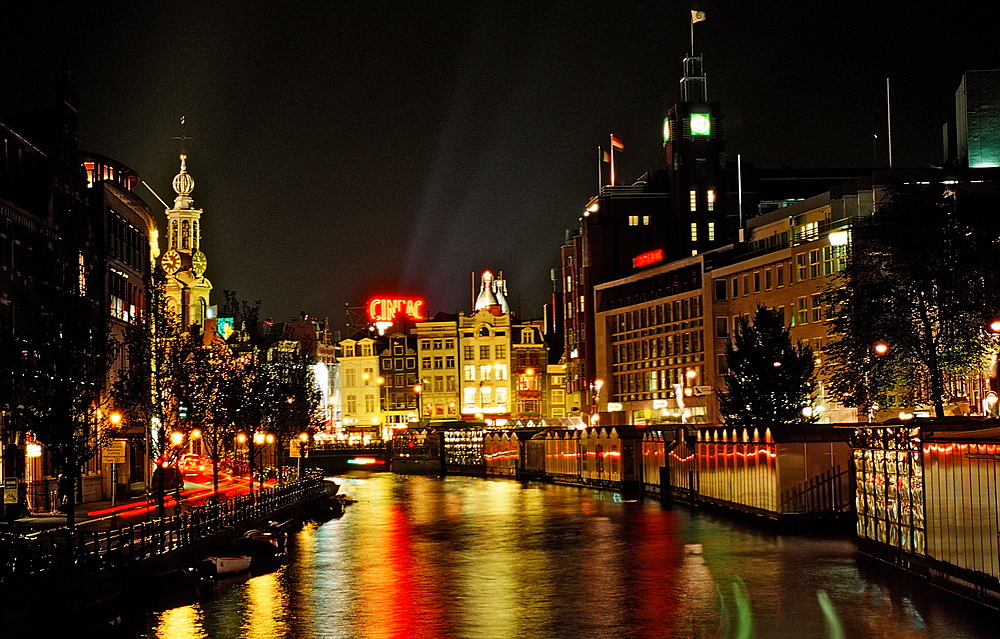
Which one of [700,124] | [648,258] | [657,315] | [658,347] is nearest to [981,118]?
[657,315]

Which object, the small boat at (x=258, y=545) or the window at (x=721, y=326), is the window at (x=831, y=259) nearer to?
the window at (x=721, y=326)

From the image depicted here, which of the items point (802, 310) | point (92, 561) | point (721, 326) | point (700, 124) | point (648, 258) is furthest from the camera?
point (700, 124)

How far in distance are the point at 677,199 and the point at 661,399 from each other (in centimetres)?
2796

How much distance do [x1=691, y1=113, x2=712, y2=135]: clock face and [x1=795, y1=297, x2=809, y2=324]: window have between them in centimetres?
4608

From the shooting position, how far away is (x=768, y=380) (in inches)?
3696

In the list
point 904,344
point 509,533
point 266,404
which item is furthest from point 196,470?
point 904,344

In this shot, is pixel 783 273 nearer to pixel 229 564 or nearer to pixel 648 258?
pixel 648 258

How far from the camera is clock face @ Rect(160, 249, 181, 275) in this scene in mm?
145250

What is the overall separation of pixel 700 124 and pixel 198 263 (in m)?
60.3

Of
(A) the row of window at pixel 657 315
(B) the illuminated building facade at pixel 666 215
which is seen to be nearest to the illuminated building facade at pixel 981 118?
(A) the row of window at pixel 657 315

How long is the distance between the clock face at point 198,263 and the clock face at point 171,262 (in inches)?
89.9

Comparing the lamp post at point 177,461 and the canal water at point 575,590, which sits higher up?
the lamp post at point 177,461

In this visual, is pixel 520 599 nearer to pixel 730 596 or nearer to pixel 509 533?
pixel 730 596

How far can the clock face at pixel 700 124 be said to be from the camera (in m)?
156
